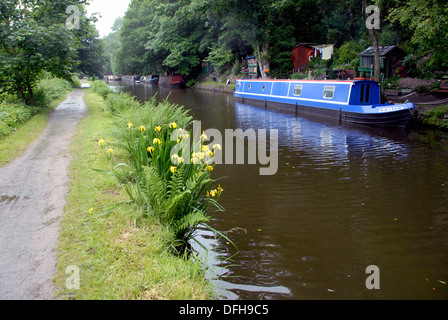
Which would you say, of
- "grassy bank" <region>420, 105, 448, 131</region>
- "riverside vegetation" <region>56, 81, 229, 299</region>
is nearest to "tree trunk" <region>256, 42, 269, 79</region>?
"grassy bank" <region>420, 105, 448, 131</region>

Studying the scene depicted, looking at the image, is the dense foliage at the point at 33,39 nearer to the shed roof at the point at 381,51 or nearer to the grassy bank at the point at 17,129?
the grassy bank at the point at 17,129

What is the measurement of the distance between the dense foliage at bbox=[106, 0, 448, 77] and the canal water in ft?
20.7

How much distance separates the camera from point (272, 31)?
29.1 metres

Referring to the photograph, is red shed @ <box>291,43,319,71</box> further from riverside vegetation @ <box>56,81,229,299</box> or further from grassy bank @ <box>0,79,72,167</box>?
riverside vegetation @ <box>56,81,229,299</box>

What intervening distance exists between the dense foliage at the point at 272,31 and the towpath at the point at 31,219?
12.0 meters

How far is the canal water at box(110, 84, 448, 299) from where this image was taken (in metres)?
4.13

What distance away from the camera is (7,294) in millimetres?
3004

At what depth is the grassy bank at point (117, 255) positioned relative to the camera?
3.14 m

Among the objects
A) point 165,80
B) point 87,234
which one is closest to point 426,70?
point 87,234

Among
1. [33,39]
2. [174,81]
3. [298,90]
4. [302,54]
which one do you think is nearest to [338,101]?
[298,90]

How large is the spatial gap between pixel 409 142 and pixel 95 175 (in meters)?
10.3

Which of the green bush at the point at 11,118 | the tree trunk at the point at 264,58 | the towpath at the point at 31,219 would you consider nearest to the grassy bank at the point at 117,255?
the towpath at the point at 31,219

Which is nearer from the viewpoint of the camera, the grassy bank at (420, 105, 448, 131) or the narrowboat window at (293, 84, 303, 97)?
the grassy bank at (420, 105, 448, 131)

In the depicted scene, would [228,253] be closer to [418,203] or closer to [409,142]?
[418,203]
